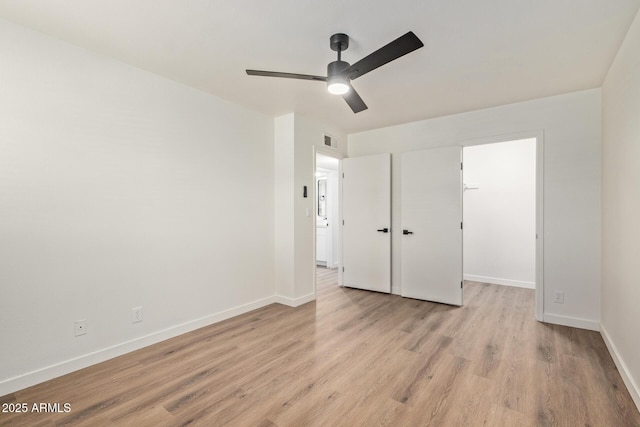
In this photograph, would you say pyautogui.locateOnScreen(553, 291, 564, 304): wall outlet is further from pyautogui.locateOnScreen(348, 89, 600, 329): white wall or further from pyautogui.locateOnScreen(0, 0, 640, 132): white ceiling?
pyautogui.locateOnScreen(0, 0, 640, 132): white ceiling

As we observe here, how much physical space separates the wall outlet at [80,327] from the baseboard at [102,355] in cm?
19

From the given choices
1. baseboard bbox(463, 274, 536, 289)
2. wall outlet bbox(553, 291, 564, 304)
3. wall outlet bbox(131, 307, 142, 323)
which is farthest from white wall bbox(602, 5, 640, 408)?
wall outlet bbox(131, 307, 142, 323)

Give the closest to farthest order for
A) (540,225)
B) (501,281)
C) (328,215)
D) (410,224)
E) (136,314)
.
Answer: (136,314)
(540,225)
(410,224)
(501,281)
(328,215)

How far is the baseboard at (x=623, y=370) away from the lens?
1.91m

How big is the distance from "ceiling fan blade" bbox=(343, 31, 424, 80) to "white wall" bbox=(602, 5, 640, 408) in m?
1.52

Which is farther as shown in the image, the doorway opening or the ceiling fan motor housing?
the doorway opening

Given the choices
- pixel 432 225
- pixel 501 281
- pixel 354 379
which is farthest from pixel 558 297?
pixel 354 379

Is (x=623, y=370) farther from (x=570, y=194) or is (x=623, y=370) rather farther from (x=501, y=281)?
(x=501, y=281)

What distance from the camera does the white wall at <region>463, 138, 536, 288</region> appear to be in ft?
15.9

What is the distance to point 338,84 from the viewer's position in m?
2.11

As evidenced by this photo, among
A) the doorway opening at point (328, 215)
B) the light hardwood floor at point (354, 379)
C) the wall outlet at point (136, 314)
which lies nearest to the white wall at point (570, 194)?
the light hardwood floor at point (354, 379)

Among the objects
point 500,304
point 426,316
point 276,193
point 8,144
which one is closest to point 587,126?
point 500,304

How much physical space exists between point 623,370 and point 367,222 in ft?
10.1

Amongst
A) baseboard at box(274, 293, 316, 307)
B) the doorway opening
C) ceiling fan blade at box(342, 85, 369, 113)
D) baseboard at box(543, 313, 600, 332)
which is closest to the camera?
ceiling fan blade at box(342, 85, 369, 113)
